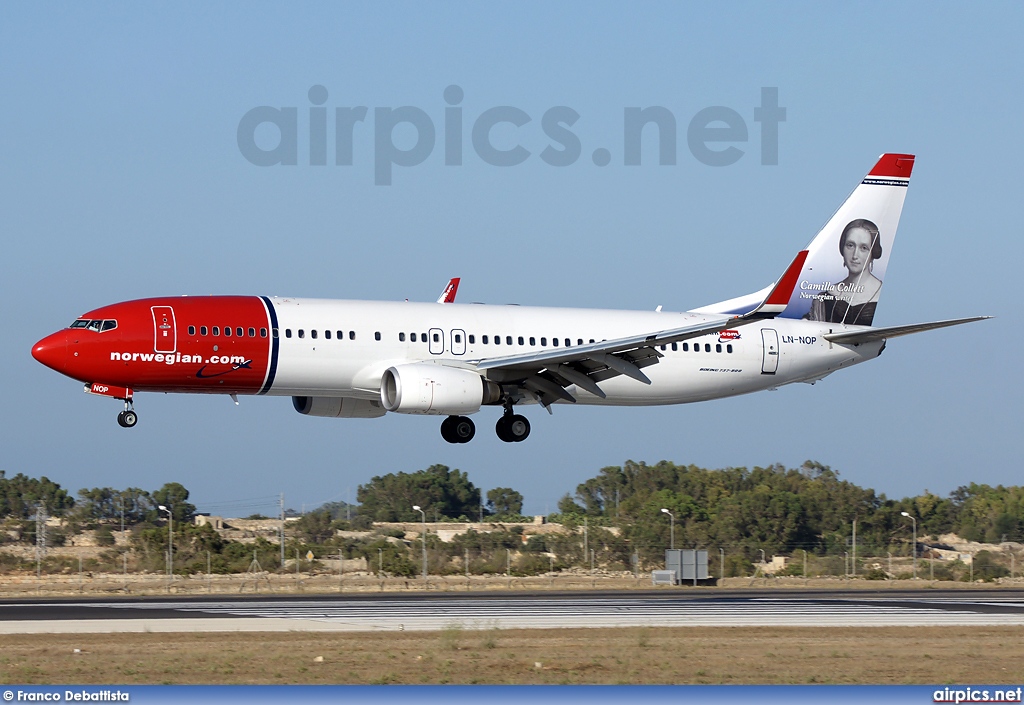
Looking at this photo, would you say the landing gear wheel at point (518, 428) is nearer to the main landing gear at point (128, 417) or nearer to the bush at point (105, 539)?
the main landing gear at point (128, 417)

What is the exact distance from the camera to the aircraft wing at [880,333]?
47116 mm

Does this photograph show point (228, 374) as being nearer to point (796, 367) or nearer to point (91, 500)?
point (796, 367)

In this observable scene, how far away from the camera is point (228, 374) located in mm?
44250

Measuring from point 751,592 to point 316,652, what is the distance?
26021mm

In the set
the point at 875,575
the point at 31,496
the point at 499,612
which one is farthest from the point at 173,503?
the point at 499,612

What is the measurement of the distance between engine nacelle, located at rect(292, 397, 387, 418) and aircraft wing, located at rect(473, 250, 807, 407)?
4889 millimetres

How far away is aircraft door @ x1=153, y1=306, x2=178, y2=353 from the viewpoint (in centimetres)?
4334

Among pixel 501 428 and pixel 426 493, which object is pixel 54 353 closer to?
pixel 501 428

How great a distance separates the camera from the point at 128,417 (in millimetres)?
44562

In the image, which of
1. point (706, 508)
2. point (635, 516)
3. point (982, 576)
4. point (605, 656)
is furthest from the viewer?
point (706, 508)

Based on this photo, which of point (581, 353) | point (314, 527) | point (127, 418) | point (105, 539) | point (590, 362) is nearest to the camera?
point (127, 418)

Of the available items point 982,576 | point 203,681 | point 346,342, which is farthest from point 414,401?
point 982,576

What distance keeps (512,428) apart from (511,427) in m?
0.06

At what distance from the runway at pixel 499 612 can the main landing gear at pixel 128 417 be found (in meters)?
5.36
